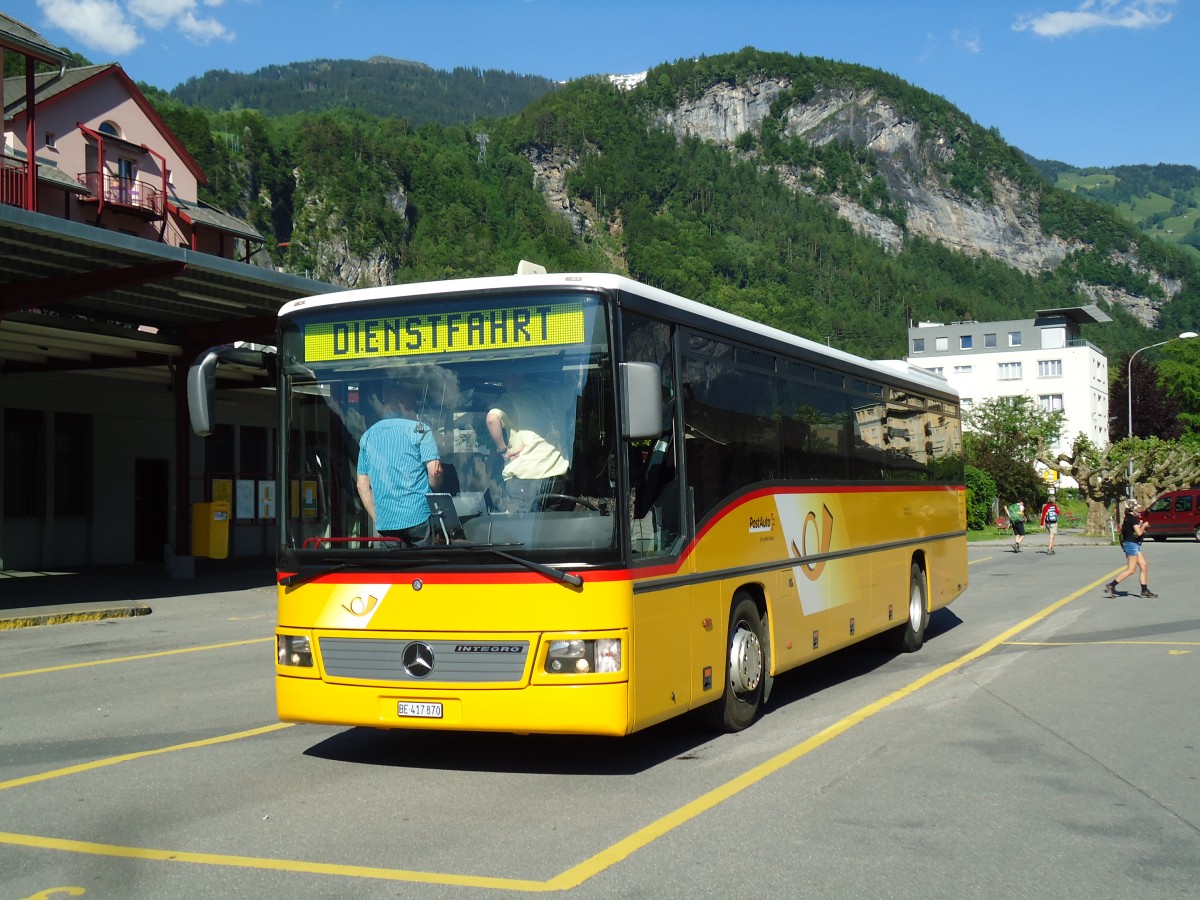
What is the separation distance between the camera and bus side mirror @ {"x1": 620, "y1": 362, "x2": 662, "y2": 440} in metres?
6.64

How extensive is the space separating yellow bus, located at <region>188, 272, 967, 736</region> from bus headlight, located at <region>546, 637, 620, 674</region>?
0.03 feet

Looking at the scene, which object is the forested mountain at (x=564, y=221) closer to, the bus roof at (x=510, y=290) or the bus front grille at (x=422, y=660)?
the bus roof at (x=510, y=290)

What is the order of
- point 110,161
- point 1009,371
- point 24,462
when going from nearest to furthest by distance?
point 24,462 < point 110,161 < point 1009,371

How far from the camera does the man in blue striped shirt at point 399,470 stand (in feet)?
22.7

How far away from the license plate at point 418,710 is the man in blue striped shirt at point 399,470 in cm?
87

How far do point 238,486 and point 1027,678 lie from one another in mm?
22568

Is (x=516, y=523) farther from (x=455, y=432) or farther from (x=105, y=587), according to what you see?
(x=105, y=587)

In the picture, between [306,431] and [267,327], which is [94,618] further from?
[306,431]

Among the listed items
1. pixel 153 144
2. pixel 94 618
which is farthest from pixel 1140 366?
pixel 94 618

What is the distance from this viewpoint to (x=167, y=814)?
20.4 ft

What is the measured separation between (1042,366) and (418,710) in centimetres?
10923

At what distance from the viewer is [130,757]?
7.75 m

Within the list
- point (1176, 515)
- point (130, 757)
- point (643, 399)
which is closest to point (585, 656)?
point (643, 399)

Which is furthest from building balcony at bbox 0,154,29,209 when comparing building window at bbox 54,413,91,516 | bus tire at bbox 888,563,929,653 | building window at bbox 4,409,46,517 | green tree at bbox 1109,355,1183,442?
green tree at bbox 1109,355,1183,442
